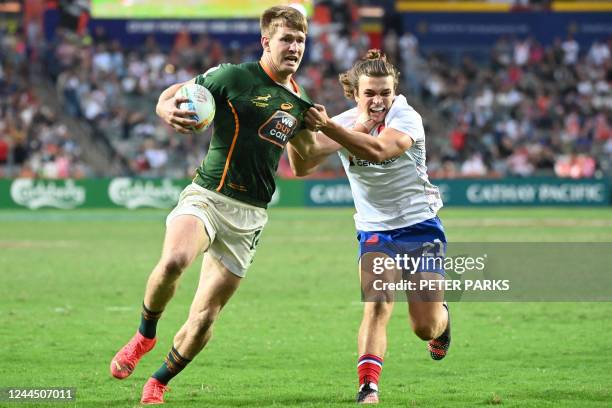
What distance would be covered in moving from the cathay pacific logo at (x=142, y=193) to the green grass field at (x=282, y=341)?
10166 millimetres

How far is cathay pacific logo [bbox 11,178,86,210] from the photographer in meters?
29.5

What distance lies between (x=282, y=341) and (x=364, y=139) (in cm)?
362

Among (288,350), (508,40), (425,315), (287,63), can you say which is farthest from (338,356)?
(508,40)

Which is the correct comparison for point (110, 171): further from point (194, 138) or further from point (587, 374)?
point (587, 374)

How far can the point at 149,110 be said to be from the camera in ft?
108

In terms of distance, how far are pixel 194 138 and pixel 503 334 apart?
2197 cm

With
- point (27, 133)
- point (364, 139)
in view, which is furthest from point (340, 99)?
point (364, 139)

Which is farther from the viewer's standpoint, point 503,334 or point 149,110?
point 149,110

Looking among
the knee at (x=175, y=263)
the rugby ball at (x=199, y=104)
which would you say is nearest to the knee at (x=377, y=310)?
the knee at (x=175, y=263)

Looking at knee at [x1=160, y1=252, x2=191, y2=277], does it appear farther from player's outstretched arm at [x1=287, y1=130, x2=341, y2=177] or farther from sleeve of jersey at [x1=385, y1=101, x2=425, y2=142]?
sleeve of jersey at [x1=385, y1=101, x2=425, y2=142]

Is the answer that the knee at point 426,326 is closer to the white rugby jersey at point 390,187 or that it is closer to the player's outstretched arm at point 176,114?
the white rugby jersey at point 390,187

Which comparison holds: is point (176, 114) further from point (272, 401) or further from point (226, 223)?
point (272, 401)

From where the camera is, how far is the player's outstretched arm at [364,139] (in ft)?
22.7

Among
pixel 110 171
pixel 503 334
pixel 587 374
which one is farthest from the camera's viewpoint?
pixel 110 171
